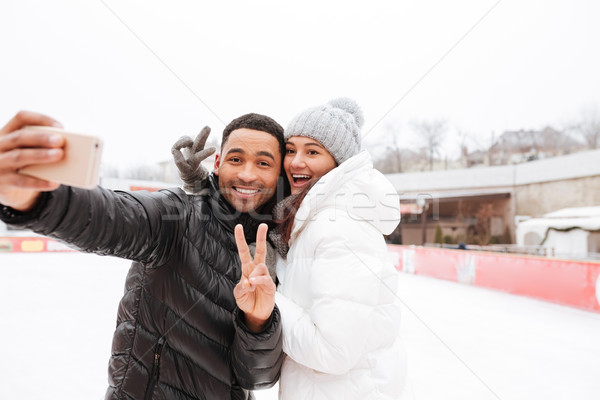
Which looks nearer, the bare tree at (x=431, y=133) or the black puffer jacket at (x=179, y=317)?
the black puffer jacket at (x=179, y=317)

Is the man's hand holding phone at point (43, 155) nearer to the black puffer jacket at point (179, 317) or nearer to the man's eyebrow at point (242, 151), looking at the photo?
the black puffer jacket at point (179, 317)

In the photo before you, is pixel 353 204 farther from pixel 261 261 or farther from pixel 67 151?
pixel 67 151

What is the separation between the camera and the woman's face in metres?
1.42

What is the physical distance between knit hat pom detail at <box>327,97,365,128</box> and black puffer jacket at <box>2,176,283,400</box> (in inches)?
33.3

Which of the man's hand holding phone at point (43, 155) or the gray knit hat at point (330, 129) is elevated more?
the gray knit hat at point (330, 129)

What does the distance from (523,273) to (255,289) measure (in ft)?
23.0

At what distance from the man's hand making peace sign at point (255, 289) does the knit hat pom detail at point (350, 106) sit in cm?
89

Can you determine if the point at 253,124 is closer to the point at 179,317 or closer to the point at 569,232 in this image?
the point at 179,317

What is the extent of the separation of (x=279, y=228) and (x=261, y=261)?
325mm

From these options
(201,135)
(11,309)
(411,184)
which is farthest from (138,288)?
(411,184)

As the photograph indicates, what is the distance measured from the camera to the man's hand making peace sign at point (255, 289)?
92cm

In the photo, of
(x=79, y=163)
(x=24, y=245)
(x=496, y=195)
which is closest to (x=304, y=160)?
(x=79, y=163)

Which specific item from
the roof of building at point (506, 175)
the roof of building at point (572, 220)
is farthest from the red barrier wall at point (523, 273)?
the roof of building at point (506, 175)

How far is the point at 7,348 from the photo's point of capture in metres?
3.46
